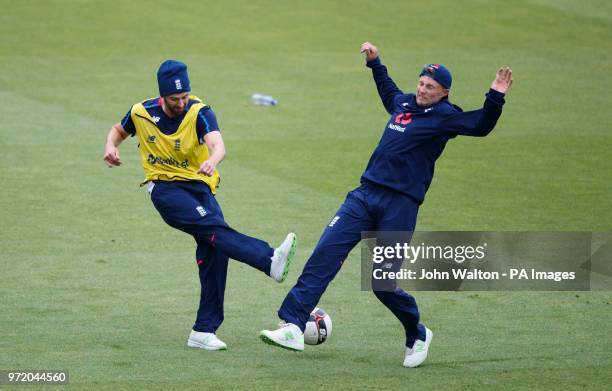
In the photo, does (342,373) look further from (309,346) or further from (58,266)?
(58,266)

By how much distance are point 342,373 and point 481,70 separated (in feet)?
55.2

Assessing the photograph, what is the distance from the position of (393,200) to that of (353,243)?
1.47ft

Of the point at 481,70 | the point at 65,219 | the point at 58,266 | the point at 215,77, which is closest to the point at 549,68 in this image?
the point at 481,70

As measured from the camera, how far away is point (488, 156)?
17781mm

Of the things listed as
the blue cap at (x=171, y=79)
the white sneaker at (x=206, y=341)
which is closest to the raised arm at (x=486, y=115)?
the blue cap at (x=171, y=79)

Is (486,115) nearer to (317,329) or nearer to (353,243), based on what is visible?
(353,243)

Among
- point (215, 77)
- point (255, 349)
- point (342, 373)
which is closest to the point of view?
point (342, 373)

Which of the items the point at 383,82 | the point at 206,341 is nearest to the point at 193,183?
the point at 206,341

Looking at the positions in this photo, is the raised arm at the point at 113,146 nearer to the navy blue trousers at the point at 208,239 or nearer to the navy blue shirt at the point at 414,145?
the navy blue trousers at the point at 208,239

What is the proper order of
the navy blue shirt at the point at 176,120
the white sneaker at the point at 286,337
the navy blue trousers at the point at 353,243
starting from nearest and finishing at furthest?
the white sneaker at the point at 286,337
the navy blue trousers at the point at 353,243
the navy blue shirt at the point at 176,120

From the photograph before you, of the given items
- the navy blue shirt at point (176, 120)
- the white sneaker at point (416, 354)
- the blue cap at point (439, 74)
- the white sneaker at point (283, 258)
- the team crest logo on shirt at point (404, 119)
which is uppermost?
the blue cap at point (439, 74)

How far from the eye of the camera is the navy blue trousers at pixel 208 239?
9008 millimetres

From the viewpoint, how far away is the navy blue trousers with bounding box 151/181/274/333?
9008 mm

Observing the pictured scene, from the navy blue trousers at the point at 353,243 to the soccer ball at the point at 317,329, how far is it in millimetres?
463
